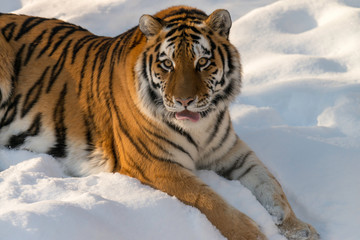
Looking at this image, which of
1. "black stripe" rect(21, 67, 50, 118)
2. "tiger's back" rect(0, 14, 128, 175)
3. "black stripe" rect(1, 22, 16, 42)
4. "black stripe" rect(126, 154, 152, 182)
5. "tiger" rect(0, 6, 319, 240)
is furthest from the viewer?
"black stripe" rect(1, 22, 16, 42)

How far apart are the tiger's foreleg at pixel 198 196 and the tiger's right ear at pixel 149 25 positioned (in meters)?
0.53

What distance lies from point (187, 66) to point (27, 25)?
1.17 metres

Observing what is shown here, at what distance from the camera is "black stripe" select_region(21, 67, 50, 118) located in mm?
2695

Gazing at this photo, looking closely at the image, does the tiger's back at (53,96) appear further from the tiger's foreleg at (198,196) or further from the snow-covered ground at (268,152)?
the tiger's foreleg at (198,196)

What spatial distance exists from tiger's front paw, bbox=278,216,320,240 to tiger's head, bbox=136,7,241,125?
542 millimetres

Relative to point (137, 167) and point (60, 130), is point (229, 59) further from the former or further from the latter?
point (60, 130)

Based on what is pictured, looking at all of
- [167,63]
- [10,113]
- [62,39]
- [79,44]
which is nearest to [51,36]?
[62,39]

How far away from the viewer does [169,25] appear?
2.25m

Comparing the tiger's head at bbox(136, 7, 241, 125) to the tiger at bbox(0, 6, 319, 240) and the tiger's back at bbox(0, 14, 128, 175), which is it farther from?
the tiger's back at bbox(0, 14, 128, 175)

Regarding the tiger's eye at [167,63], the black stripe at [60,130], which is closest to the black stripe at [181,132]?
the tiger's eye at [167,63]

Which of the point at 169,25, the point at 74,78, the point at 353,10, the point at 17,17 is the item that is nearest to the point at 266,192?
the point at 169,25

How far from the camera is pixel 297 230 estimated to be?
215cm

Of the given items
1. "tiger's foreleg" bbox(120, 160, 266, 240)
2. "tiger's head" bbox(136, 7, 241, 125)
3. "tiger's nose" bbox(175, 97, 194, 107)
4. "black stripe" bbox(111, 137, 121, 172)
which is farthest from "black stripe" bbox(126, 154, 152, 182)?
"tiger's nose" bbox(175, 97, 194, 107)

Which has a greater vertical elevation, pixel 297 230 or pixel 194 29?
pixel 194 29
